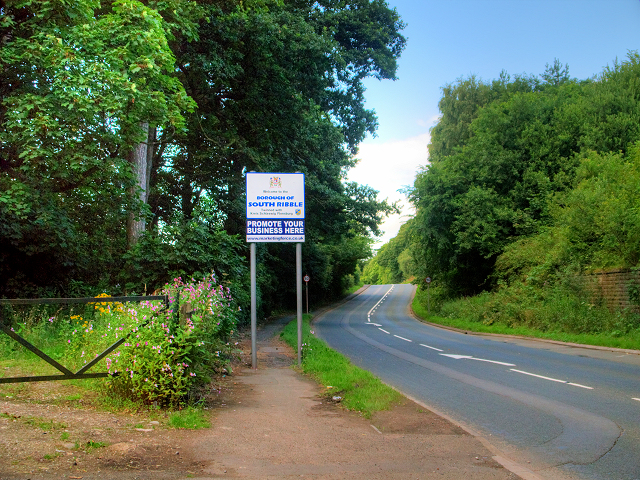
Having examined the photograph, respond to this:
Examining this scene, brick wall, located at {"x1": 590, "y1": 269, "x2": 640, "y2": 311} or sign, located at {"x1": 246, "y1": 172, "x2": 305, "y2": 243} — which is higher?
sign, located at {"x1": 246, "y1": 172, "x2": 305, "y2": 243}

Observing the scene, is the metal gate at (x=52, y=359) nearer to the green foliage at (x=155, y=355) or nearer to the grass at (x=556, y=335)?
the green foliage at (x=155, y=355)

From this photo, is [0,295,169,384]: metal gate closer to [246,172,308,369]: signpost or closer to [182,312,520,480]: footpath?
[182,312,520,480]: footpath

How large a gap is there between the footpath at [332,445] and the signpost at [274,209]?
4.59 m

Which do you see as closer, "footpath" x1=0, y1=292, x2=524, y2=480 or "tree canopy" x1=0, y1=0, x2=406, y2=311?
"footpath" x1=0, y1=292, x2=524, y2=480

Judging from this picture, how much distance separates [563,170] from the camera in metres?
32.1

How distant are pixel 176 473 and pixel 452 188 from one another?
32196 mm

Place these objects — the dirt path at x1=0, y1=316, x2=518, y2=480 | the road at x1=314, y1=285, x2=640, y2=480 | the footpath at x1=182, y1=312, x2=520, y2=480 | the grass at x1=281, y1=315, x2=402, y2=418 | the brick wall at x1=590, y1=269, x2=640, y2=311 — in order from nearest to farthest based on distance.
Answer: the dirt path at x1=0, y1=316, x2=518, y2=480 < the footpath at x1=182, y1=312, x2=520, y2=480 < the road at x1=314, y1=285, x2=640, y2=480 < the grass at x1=281, y1=315, x2=402, y2=418 < the brick wall at x1=590, y1=269, x2=640, y2=311

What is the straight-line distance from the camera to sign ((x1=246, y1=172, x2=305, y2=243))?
38.1 feet

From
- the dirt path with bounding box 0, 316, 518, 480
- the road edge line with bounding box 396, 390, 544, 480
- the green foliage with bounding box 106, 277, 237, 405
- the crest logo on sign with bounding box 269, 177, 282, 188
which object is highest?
the crest logo on sign with bounding box 269, 177, 282, 188

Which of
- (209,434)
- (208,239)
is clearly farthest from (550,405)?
(208,239)

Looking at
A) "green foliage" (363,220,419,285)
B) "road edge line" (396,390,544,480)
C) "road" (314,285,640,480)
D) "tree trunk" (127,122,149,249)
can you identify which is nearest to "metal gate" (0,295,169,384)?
"road edge line" (396,390,544,480)

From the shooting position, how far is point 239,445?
16.9 ft

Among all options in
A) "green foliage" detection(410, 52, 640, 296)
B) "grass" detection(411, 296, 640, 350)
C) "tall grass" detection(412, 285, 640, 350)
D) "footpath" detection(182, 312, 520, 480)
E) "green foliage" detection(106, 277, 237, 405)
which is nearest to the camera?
"footpath" detection(182, 312, 520, 480)

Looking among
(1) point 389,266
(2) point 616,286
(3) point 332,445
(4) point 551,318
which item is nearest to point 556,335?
(4) point 551,318
